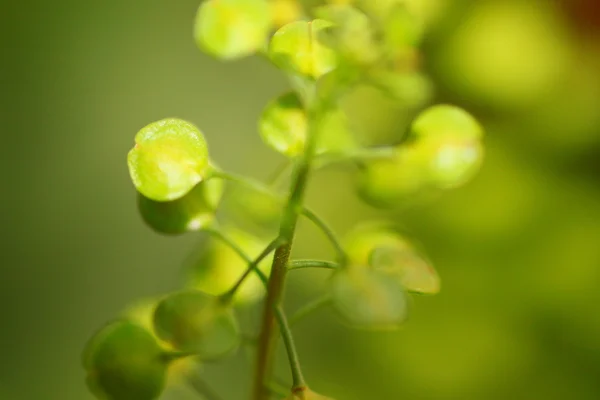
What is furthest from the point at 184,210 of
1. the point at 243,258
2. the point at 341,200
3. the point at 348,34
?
the point at 341,200

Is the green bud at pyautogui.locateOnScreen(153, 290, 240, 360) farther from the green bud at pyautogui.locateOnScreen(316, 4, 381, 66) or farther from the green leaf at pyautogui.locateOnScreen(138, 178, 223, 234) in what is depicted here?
the green bud at pyautogui.locateOnScreen(316, 4, 381, 66)

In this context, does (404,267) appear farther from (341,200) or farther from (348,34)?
(341,200)

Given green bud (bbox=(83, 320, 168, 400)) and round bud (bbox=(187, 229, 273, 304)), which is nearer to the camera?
green bud (bbox=(83, 320, 168, 400))

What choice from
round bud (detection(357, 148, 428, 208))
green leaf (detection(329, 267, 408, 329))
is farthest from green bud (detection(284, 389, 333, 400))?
round bud (detection(357, 148, 428, 208))

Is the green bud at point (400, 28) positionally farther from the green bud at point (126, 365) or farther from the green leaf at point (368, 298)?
the green bud at point (126, 365)

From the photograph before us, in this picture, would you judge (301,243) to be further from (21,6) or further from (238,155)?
(21,6)
